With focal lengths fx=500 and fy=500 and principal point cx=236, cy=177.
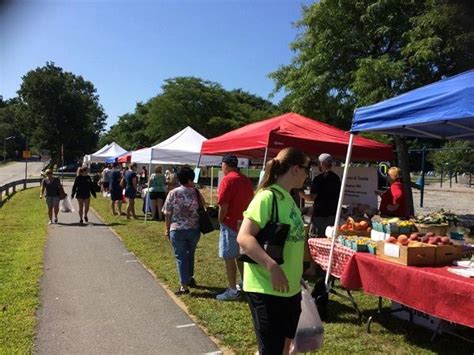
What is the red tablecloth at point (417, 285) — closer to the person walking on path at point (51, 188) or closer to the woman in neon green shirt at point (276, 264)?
the woman in neon green shirt at point (276, 264)

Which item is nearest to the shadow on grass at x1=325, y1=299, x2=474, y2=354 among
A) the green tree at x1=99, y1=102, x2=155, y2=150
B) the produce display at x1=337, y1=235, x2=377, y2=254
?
the produce display at x1=337, y1=235, x2=377, y2=254

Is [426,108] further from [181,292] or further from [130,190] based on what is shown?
[130,190]

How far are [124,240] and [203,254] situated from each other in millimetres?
2705

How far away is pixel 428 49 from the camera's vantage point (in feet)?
46.7

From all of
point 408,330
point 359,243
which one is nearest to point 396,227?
point 359,243

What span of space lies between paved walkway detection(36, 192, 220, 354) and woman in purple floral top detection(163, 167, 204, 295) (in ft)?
1.69

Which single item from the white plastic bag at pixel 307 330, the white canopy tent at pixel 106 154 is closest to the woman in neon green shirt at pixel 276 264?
the white plastic bag at pixel 307 330

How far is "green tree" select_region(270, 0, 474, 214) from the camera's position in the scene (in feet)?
47.2

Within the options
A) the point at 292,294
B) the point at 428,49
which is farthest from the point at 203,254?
the point at 428,49

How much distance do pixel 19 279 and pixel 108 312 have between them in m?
2.45

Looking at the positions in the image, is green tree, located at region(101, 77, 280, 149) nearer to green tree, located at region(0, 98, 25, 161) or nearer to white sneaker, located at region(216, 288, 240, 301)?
white sneaker, located at region(216, 288, 240, 301)

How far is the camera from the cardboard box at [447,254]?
4.57 meters

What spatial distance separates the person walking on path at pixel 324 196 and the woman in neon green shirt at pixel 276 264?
3.70 meters

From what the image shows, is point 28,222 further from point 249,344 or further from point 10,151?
point 10,151
